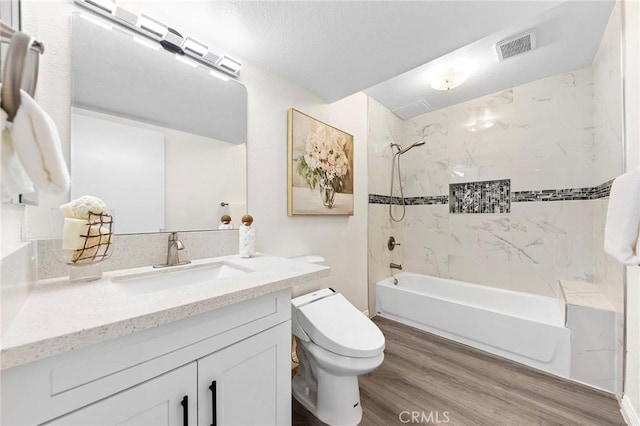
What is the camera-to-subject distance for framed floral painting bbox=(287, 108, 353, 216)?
1772 mm

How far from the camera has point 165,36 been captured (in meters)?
1.15

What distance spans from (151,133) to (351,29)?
117 centimetres

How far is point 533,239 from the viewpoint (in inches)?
88.7

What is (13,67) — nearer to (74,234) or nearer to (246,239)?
(74,234)

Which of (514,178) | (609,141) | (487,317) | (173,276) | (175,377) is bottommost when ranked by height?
(487,317)

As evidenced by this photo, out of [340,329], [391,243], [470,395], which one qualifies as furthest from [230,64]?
[470,395]

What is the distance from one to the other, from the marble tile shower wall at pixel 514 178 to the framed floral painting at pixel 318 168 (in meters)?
1.28

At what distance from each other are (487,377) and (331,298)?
4.06 ft

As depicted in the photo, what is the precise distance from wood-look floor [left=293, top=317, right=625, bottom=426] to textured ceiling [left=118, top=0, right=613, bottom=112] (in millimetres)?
2105

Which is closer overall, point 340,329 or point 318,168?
point 340,329

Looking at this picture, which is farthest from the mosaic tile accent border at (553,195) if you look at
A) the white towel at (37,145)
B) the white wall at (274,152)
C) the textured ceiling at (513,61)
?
the white towel at (37,145)

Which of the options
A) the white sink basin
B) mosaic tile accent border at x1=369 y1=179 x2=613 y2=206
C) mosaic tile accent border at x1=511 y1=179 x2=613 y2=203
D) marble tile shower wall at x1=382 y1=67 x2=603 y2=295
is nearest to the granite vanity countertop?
the white sink basin

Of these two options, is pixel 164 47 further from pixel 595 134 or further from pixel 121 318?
pixel 595 134

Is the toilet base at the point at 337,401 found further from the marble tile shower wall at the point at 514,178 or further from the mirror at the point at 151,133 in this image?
the marble tile shower wall at the point at 514,178
